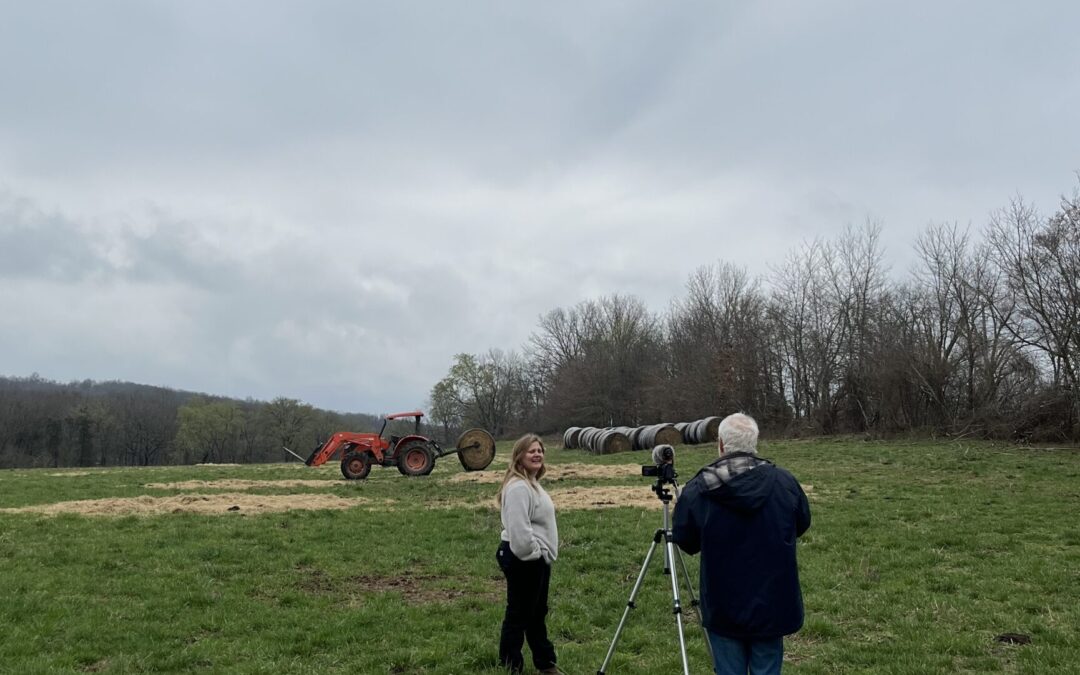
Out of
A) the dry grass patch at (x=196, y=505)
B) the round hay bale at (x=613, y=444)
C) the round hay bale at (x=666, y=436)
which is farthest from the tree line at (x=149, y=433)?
the dry grass patch at (x=196, y=505)

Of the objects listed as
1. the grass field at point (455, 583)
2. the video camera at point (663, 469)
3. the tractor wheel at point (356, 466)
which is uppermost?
the video camera at point (663, 469)

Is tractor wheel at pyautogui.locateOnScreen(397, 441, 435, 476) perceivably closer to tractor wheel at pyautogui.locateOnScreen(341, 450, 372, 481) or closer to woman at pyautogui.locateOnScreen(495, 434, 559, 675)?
tractor wheel at pyautogui.locateOnScreen(341, 450, 372, 481)

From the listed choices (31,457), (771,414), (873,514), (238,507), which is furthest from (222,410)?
(873,514)

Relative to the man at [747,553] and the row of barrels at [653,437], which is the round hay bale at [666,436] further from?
the man at [747,553]

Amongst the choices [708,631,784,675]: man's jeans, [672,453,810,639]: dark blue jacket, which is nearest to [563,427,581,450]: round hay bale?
[708,631,784,675]: man's jeans

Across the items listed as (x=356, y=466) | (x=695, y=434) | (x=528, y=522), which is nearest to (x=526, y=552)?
(x=528, y=522)

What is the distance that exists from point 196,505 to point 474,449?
10.3 metres

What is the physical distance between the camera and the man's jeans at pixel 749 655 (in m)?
3.93

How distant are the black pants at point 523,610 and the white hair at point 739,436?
228 cm

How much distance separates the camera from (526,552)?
18.2 feet

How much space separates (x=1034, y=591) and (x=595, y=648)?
16.7ft

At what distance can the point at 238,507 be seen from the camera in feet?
51.3

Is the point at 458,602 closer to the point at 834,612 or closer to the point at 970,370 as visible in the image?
the point at 834,612

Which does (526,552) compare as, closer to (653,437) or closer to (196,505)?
(196,505)
